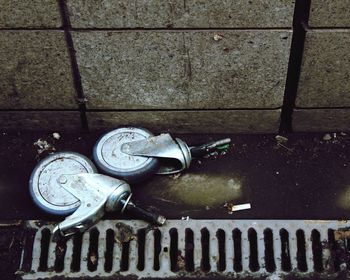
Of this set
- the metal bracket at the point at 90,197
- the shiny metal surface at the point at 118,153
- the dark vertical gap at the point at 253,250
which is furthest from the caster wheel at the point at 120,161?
the dark vertical gap at the point at 253,250

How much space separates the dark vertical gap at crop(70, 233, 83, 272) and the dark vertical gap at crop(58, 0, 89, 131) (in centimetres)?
85

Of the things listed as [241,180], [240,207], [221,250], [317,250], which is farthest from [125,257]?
[317,250]

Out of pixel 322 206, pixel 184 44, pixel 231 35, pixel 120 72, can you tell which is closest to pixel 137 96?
pixel 120 72

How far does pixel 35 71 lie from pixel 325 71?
182 cm

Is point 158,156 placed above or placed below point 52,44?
below

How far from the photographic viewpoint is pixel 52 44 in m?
3.17

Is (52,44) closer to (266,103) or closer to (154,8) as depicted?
(154,8)

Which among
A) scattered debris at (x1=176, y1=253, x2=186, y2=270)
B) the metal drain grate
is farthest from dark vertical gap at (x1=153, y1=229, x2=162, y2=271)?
scattered debris at (x1=176, y1=253, x2=186, y2=270)

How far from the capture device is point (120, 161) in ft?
11.0

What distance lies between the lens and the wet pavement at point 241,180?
10.8 feet

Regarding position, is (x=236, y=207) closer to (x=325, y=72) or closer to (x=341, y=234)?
(x=341, y=234)

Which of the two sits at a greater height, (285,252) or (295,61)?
(295,61)

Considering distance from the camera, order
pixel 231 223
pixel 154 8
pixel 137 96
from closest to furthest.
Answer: pixel 154 8 → pixel 231 223 → pixel 137 96

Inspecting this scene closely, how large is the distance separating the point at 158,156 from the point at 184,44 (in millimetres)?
728
